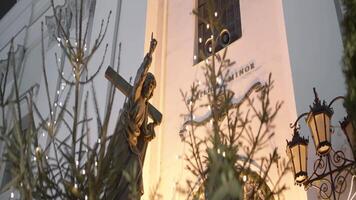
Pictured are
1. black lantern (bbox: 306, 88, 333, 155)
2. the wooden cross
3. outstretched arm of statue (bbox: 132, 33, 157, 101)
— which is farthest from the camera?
the wooden cross

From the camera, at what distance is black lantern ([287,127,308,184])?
139 inches

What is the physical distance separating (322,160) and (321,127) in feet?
1.22

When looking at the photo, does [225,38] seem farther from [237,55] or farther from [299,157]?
[299,157]

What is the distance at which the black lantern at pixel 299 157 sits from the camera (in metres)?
3.53

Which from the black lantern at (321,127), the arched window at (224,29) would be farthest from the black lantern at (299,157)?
the arched window at (224,29)

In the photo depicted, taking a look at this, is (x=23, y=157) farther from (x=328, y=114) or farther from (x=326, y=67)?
(x=326, y=67)

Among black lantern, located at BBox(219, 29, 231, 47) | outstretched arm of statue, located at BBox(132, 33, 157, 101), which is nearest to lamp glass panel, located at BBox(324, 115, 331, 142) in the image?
outstretched arm of statue, located at BBox(132, 33, 157, 101)

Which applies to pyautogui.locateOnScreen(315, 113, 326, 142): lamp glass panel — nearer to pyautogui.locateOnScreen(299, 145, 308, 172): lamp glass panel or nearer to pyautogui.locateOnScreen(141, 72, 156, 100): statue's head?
pyautogui.locateOnScreen(299, 145, 308, 172): lamp glass panel

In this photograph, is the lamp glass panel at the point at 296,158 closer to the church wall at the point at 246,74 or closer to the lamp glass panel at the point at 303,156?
the lamp glass panel at the point at 303,156

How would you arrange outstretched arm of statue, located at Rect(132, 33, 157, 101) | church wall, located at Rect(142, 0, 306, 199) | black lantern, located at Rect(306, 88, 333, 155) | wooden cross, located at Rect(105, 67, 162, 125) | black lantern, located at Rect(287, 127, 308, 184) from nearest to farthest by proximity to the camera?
black lantern, located at Rect(306, 88, 333, 155)
black lantern, located at Rect(287, 127, 308, 184)
outstretched arm of statue, located at Rect(132, 33, 157, 101)
wooden cross, located at Rect(105, 67, 162, 125)
church wall, located at Rect(142, 0, 306, 199)

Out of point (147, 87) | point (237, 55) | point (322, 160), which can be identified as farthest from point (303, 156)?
point (237, 55)

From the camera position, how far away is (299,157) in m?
3.60

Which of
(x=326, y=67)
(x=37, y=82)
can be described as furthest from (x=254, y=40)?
(x=37, y=82)

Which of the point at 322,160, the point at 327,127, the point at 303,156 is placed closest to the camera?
the point at 327,127
